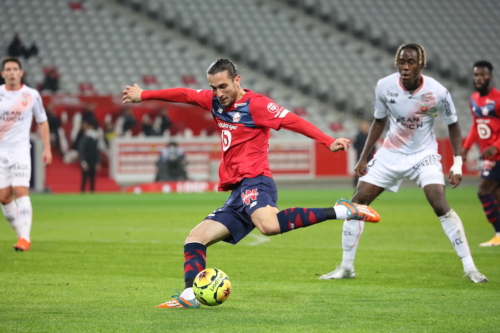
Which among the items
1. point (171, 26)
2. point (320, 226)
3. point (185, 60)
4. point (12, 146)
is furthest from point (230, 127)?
point (171, 26)

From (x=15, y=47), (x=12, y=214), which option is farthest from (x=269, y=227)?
(x=15, y=47)

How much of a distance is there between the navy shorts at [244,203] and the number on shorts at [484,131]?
586 cm

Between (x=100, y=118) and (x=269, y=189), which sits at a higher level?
(x=100, y=118)

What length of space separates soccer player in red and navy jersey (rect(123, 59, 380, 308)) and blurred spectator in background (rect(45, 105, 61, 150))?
18.5m

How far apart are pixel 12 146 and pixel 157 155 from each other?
1496 centimetres

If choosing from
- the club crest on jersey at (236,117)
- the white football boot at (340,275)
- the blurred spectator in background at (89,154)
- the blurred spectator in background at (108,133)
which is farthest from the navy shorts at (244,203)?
the blurred spectator in background at (108,133)

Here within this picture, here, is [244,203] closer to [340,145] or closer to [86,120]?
[340,145]

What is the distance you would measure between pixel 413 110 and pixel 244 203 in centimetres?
251

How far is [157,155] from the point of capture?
25062 millimetres

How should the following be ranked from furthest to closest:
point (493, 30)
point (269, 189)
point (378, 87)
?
1. point (493, 30)
2. point (378, 87)
3. point (269, 189)

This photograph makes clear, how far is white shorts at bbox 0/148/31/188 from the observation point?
10.0 meters

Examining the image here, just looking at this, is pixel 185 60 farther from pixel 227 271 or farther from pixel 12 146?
pixel 227 271

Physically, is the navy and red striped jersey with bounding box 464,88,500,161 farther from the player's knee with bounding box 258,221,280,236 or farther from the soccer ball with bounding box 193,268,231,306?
the soccer ball with bounding box 193,268,231,306

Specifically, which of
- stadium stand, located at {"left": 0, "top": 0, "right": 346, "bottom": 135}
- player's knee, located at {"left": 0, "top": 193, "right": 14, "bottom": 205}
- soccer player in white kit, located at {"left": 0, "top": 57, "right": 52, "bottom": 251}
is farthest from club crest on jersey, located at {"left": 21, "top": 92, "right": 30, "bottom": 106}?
stadium stand, located at {"left": 0, "top": 0, "right": 346, "bottom": 135}
